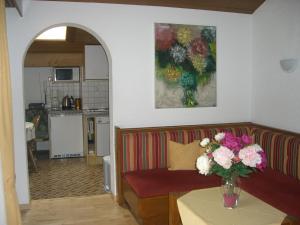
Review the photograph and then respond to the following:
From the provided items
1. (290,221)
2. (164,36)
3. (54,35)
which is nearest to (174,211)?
(290,221)

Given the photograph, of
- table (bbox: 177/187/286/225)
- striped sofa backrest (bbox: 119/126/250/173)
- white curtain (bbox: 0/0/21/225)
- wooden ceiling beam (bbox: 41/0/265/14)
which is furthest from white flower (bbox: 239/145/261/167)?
wooden ceiling beam (bbox: 41/0/265/14)

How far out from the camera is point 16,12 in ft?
12.0

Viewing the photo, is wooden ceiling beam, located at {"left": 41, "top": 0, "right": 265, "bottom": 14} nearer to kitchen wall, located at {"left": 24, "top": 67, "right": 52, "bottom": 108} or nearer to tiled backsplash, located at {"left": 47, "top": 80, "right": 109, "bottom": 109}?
tiled backsplash, located at {"left": 47, "top": 80, "right": 109, "bottom": 109}

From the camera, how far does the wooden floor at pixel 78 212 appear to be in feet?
11.6

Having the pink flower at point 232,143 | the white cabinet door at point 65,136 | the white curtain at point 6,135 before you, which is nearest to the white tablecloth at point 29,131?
the white cabinet door at point 65,136

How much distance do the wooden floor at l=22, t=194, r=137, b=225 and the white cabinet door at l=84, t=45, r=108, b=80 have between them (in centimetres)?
268

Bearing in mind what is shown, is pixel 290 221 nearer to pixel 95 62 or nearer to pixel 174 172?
pixel 174 172

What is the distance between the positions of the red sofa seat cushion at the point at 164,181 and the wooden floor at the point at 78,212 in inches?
16.5

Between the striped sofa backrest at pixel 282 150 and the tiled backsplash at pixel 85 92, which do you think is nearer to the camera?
the striped sofa backrest at pixel 282 150

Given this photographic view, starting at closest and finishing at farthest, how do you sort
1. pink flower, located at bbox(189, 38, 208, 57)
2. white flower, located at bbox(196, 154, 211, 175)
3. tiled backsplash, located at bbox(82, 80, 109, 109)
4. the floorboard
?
white flower, located at bbox(196, 154, 211, 175), pink flower, located at bbox(189, 38, 208, 57), the floorboard, tiled backsplash, located at bbox(82, 80, 109, 109)

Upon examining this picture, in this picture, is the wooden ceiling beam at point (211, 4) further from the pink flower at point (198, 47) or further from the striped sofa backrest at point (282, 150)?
the striped sofa backrest at point (282, 150)

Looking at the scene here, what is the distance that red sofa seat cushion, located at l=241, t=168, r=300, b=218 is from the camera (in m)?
2.73

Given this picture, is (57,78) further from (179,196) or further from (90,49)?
(179,196)

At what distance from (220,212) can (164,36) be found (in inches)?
96.2
